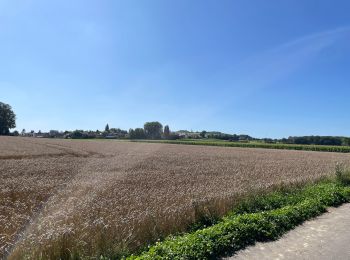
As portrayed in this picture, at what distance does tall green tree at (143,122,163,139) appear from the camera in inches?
5595

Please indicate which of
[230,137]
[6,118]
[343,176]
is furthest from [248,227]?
[6,118]

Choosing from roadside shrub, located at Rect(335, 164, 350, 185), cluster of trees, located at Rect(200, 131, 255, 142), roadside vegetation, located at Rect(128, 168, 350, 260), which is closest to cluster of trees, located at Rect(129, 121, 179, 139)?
cluster of trees, located at Rect(200, 131, 255, 142)

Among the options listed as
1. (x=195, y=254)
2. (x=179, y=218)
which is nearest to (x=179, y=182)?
(x=179, y=218)

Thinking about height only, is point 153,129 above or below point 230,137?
above

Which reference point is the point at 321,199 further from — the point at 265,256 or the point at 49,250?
the point at 49,250

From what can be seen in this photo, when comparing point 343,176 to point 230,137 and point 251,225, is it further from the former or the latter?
point 230,137

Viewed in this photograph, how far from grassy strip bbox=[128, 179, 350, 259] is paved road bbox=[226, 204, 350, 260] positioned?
32 cm

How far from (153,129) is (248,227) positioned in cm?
13868

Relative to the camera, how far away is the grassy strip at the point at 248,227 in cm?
743

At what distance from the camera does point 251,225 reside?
367 inches

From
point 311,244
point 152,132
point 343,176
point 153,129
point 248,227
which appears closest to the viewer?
point 311,244

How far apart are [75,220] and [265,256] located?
15.9ft

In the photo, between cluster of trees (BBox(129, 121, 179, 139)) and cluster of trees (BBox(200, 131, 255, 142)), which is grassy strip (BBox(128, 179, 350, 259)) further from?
cluster of trees (BBox(200, 131, 255, 142))

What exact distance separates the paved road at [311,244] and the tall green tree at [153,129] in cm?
12799
